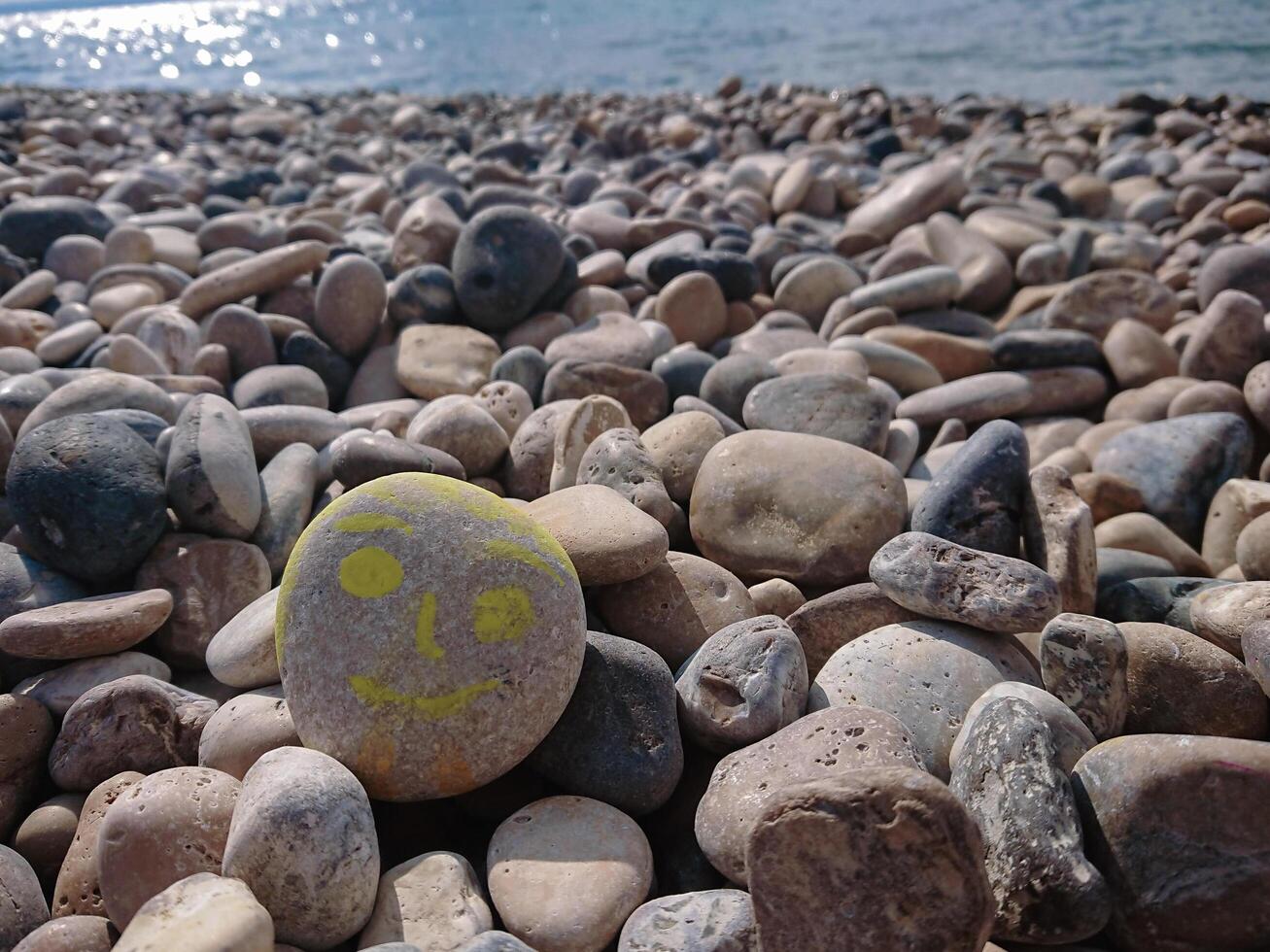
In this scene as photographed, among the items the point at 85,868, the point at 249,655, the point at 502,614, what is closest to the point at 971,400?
the point at 502,614

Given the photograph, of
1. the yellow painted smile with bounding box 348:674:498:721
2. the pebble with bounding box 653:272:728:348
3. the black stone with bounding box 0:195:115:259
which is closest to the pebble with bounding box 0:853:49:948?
the yellow painted smile with bounding box 348:674:498:721

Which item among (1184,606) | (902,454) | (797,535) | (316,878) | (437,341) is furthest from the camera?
(437,341)

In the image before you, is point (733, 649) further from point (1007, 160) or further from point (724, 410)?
point (1007, 160)

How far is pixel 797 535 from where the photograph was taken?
2.85m

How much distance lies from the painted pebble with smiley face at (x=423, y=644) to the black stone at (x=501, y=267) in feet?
8.12

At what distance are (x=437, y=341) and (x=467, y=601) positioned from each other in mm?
2419

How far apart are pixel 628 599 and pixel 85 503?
1.51 m

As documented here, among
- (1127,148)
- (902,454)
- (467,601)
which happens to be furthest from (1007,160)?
(467,601)

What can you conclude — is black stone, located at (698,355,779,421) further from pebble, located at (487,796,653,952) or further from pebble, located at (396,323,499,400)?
pebble, located at (487,796,653,952)

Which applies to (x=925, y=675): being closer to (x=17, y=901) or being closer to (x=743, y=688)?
(x=743, y=688)

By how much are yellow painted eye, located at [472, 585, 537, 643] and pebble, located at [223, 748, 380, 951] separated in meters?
0.40

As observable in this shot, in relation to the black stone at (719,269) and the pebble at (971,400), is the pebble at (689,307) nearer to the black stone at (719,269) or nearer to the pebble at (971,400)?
the black stone at (719,269)

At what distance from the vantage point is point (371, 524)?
212 cm

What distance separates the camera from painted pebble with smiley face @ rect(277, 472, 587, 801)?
201 cm
